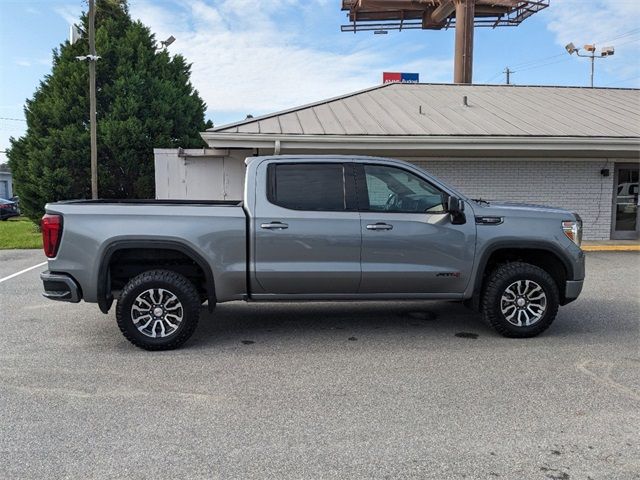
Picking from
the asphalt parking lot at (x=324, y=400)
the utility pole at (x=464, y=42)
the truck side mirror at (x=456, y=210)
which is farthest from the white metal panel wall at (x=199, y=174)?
the utility pole at (x=464, y=42)

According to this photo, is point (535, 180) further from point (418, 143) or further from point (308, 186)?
point (308, 186)

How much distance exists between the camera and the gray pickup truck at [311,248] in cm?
507

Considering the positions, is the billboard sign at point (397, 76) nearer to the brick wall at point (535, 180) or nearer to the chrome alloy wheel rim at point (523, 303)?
the brick wall at point (535, 180)

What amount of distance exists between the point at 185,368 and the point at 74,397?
0.96m

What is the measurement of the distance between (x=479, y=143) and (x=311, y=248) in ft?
25.1

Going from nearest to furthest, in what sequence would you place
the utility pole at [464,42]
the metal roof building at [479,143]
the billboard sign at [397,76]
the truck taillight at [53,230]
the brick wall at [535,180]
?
1. the truck taillight at [53,230]
2. the metal roof building at [479,143]
3. the brick wall at [535,180]
4. the utility pole at [464,42]
5. the billboard sign at [397,76]

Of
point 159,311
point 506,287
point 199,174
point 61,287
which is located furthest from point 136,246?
point 199,174

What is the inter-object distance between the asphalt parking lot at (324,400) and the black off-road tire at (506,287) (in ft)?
0.54

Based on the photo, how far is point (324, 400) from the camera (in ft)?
13.2

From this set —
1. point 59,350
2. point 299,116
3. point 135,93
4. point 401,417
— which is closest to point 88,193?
point 135,93

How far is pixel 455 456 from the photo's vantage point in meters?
3.21

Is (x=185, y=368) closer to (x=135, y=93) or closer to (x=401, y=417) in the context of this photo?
(x=401, y=417)

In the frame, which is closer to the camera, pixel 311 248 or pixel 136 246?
pixel 136 246

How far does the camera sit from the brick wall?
13133 millimetres
